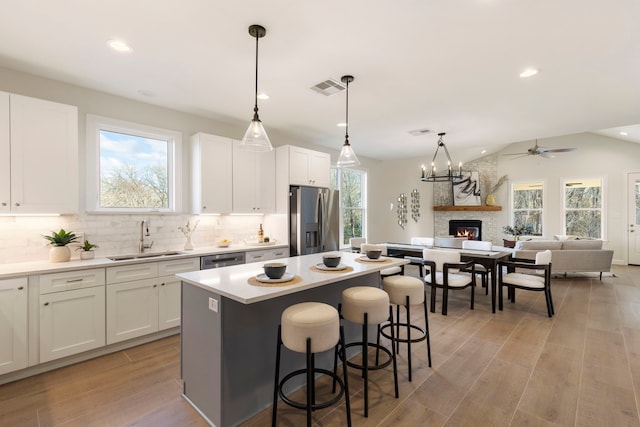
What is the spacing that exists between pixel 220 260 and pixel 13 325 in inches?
71.8

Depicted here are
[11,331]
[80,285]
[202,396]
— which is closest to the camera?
[202,396]

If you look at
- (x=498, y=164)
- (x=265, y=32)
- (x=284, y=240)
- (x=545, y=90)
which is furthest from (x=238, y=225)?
(x=498, y=164)

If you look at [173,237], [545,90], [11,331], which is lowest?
[11,331]

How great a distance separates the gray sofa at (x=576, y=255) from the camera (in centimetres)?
580

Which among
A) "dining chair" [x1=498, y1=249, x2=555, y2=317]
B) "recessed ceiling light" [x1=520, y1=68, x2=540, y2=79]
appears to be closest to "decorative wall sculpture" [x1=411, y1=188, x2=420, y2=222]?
"dining chair" [x1=498, y1=249, x2=555, y2=317]

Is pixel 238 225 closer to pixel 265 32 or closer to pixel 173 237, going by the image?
pixel 173 237

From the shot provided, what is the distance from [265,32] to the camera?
2264mm

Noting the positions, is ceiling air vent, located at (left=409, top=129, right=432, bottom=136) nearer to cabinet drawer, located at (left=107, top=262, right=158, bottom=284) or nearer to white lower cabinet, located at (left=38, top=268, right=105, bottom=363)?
cabinet drawer, located at (left=107, top=262, right=158, bottom=284)

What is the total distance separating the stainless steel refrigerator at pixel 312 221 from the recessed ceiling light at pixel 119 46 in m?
2.63

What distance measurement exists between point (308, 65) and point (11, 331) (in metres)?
3.30

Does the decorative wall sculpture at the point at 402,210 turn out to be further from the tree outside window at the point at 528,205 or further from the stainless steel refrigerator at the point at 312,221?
the stainless steel refrigerator at the point at 312,221

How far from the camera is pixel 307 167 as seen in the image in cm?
493

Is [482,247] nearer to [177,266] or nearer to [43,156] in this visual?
[177,266]

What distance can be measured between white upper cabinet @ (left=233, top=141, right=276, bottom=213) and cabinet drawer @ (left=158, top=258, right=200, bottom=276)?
3.23 ft
